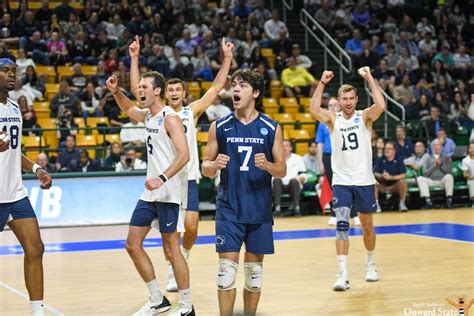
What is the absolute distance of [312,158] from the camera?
1838cm

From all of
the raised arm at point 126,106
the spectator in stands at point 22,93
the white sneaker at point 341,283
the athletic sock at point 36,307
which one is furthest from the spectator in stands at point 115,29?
the athletic sock at point 36,307

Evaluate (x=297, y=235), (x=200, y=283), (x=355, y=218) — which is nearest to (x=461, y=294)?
(x=200, y=283)

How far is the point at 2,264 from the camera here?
36.8 ft

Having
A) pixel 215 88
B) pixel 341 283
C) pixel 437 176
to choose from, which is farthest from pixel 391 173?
pixel 215 88

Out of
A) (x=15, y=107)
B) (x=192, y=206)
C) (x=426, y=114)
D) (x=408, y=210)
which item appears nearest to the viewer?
(x=15, y=107)

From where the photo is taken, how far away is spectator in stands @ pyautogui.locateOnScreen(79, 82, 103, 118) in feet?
60.6

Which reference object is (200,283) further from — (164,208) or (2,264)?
(2,264)

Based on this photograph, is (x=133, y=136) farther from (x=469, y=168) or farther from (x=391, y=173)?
(x=469, y=168)

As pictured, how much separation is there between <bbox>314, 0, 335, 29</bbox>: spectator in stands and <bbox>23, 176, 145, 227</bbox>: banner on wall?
986cm

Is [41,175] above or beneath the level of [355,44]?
beneath

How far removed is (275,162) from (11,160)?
2164 millimetres

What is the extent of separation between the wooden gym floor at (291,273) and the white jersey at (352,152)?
1155 millimetres

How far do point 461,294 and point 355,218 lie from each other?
734 centimetres

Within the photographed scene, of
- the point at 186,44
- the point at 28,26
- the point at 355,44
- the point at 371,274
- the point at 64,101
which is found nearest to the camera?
the point at 371,274
